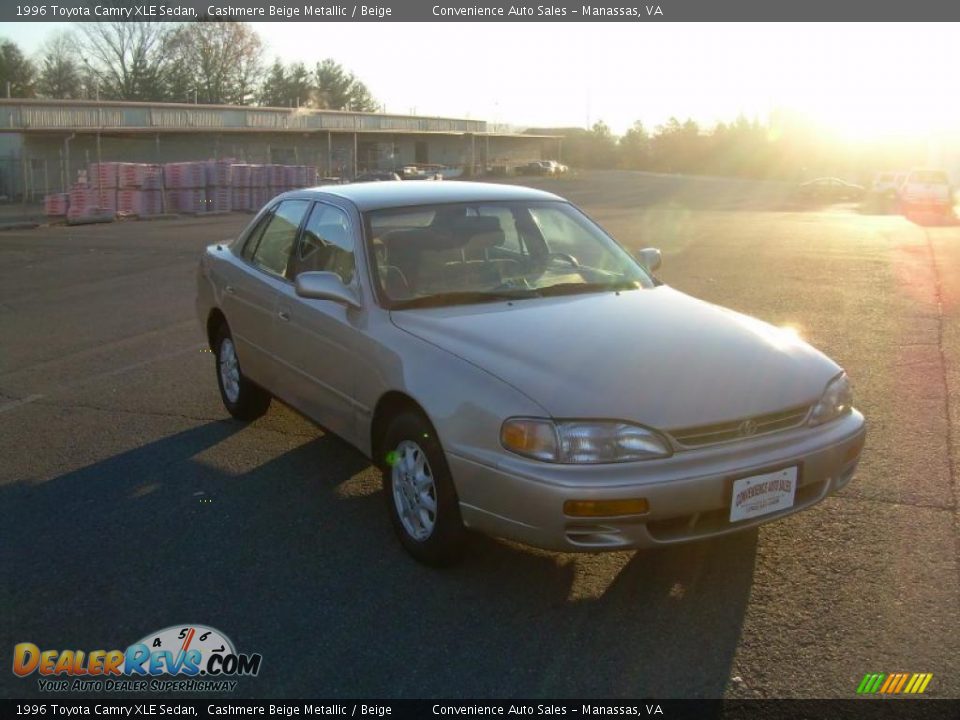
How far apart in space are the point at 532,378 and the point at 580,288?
1.26 meters

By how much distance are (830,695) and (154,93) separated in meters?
87.2

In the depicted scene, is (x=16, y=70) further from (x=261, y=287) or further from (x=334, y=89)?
(x=261, y=287)

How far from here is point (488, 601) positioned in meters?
3.87

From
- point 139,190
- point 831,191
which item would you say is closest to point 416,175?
point 139,190

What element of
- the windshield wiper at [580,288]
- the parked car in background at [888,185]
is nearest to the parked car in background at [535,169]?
the parked car in background at [888,185]

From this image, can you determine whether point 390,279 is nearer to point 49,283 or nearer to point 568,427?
point 568,427

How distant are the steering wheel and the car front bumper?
1779 mm

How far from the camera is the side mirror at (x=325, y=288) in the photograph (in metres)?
4.68

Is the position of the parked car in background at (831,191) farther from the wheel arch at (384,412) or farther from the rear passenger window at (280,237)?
the wheel arch at (384,412)

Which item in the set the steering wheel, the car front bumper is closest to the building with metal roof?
the steering wheel

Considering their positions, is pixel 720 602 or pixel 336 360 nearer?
pixel 720 602

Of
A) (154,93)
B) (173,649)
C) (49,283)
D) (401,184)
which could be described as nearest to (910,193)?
(49,283)

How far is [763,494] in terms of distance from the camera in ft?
12.2

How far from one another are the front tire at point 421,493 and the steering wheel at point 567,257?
4.93 feet
